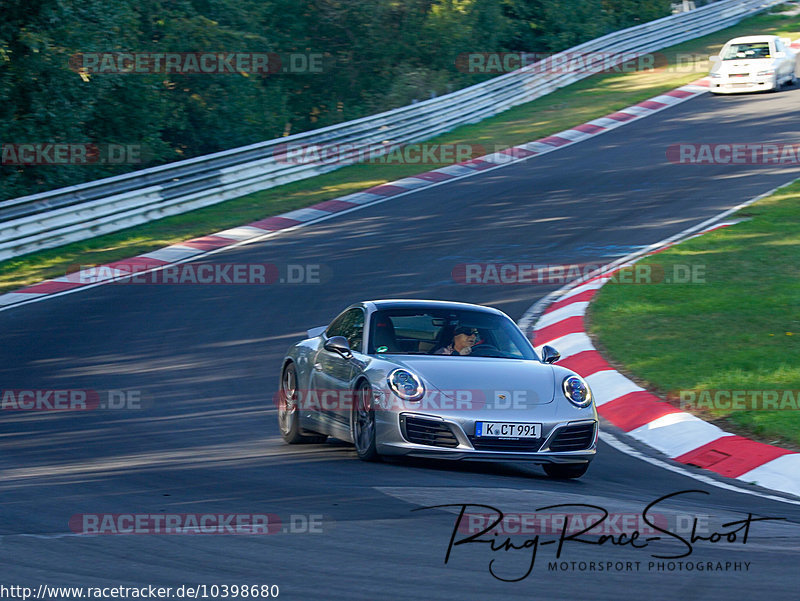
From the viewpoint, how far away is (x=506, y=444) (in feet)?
26.6

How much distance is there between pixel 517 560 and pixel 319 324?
8668mm

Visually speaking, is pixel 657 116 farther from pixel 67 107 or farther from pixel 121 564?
pixel 121 564

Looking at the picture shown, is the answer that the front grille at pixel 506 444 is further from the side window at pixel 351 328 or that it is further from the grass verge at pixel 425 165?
the grass verge at pixel 425 165

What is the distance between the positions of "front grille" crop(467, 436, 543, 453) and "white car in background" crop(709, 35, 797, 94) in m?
23.5

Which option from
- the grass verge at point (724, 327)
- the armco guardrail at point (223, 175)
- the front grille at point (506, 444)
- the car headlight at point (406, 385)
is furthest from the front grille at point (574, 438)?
the armco guardrail at point (223, 175)

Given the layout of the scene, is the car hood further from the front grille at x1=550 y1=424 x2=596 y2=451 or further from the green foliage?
the green foliage

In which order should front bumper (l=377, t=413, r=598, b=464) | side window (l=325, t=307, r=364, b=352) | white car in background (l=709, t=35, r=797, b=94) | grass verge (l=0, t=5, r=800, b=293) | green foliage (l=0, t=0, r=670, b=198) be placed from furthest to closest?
white car in background (l=709, t=35, r=797, b=94)
green foliage (l=0, t=0, r=670, b=198)
grass verge (l=0, t=5, r=800, b=293)
side window (l=325, t=307, r=364, b=352)
front bumper (l=377, t=413, r=598, b=464)

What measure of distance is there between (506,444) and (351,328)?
2.19 m

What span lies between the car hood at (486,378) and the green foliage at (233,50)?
50.7 feet

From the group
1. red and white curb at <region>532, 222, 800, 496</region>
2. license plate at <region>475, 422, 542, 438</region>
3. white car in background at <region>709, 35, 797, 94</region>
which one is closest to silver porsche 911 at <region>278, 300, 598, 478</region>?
license plate at <region>475, 422, 542, 438</region>

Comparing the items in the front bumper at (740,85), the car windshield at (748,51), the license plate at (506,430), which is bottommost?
the license plate at (506,430)

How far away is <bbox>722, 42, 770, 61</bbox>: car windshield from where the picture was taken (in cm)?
2966

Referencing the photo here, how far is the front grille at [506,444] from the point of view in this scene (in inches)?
317

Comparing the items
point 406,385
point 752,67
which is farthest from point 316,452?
point 752,67
